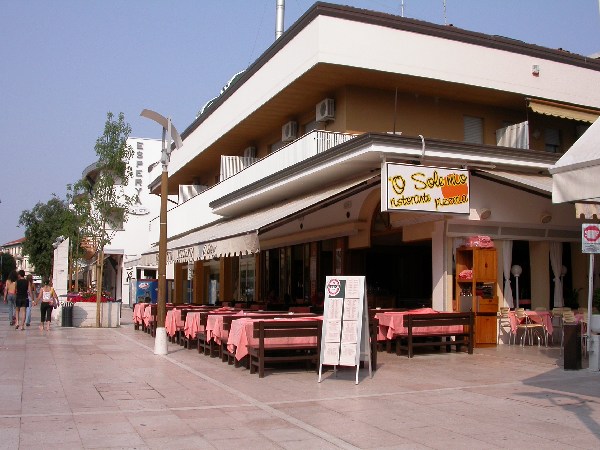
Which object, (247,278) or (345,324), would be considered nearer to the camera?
(345,324)

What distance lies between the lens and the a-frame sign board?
10.7 m

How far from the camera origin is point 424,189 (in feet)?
47.1

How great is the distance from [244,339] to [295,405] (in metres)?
3.33

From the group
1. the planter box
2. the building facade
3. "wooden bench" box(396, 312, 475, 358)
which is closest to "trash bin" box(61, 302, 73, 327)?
the planter box

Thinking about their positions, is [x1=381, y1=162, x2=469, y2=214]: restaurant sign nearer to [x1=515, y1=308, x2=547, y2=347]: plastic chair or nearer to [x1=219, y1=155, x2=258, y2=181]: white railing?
[x1=515, y1=308, x2=547, y2=347]: plastic chair

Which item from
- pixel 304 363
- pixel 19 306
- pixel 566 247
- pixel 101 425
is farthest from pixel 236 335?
pixel 19 306

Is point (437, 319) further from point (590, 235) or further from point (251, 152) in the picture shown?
point (251, 152)

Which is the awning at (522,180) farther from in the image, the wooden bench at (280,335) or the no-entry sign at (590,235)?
the wooden bench at (280,335)

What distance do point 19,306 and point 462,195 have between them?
1419 cm

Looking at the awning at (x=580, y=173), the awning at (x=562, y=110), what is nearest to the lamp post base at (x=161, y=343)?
the awning at (x=580, y=173)

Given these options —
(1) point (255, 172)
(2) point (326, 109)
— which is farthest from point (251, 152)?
(2) point (326, 109)

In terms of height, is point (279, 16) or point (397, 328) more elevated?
Result: point (279, 16)

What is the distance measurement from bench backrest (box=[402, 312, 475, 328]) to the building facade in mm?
1269

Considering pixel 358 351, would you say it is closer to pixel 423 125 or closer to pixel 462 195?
pixel 462 195
